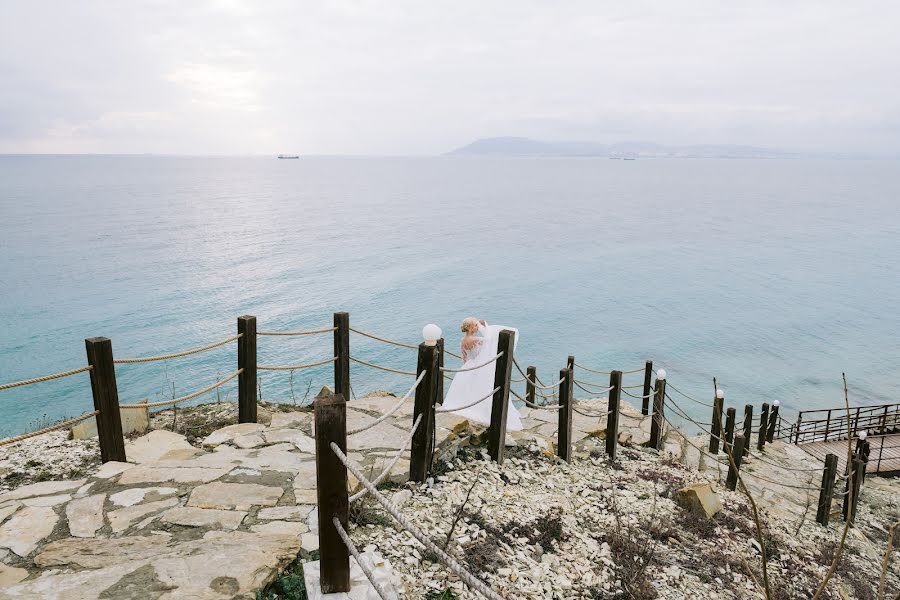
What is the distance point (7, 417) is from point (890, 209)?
116 metres

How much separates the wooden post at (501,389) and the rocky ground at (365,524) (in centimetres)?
31

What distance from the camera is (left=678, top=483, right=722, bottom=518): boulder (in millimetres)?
6980

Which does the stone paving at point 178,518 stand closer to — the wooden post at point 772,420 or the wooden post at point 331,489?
the wooden post at point 331,489

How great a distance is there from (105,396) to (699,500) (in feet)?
22.7

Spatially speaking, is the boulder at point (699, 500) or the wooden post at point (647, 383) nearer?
the boulder at point (699, 500)

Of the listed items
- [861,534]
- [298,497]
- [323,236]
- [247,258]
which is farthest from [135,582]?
[323,236]

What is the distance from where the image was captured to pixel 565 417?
7.77 metres

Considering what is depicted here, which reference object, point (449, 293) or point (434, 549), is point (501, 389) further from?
point (449, 293)

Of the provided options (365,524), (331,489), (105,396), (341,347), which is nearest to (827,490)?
(341,347)

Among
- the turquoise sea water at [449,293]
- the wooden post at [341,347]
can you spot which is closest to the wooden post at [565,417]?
the wooden post at [341,347]

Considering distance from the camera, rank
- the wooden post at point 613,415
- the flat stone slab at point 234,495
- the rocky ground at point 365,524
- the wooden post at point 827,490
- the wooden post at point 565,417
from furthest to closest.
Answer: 1. the wooden post at point 827,490
2. the wooden post at point 613,415
3. the wooden post at point 565,417
4. the flat stone slab at point 234,495
5. the rocky ground at point 365,524

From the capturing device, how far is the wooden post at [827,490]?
9430 millimetres

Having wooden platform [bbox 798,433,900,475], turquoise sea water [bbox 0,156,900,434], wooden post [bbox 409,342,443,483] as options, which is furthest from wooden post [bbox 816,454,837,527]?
turquoise sea water [bbox 0,156,900,434]

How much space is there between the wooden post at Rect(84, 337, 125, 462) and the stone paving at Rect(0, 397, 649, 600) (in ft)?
0.72
